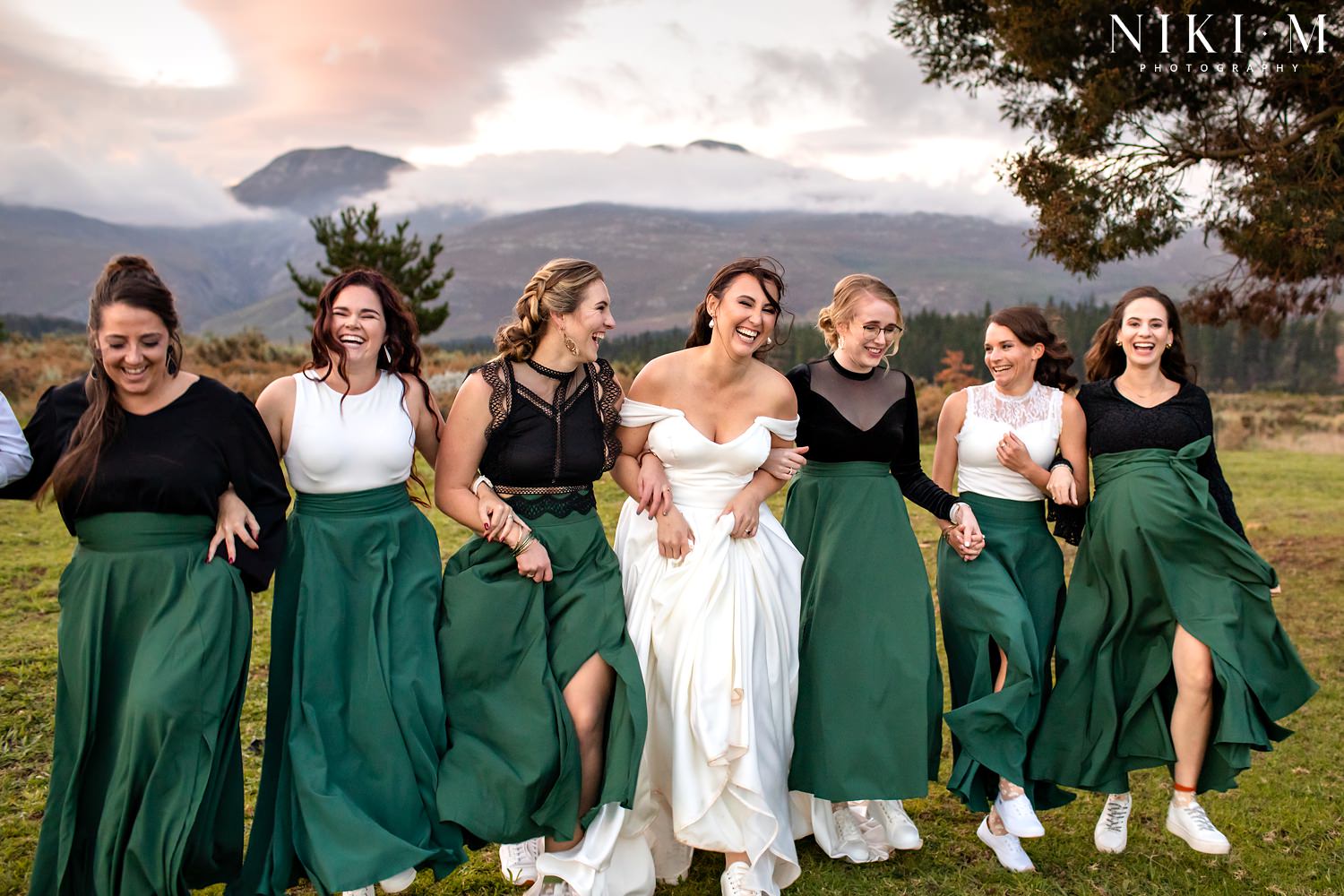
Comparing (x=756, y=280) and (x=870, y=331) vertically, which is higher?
(x=756, y=280)

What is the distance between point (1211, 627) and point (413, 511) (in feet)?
10.5

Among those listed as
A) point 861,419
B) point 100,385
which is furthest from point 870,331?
point 100,385

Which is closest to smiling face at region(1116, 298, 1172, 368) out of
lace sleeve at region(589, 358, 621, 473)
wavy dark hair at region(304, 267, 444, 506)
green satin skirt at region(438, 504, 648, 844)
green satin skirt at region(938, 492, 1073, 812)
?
green satin skirt at region(938, 492, 1073, 812)

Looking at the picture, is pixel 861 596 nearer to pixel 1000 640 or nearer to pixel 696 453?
pixel 1000 640

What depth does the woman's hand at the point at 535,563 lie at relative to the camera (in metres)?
3.76

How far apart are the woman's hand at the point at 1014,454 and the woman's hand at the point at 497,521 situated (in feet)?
6.89

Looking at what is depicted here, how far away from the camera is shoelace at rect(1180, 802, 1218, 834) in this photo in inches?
162

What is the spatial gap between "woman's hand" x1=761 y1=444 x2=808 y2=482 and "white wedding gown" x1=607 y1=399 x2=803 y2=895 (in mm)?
56

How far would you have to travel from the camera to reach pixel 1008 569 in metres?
4.48

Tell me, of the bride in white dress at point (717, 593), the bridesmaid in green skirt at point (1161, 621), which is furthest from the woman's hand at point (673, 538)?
the bridesmaid in green skirt at point (1161, 621)

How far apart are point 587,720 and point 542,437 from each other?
1.06 m

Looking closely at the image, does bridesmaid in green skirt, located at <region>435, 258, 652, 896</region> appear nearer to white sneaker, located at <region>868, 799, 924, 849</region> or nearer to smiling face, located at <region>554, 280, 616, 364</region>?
smiling face, located at <region>554, 280, 616, 364</region>

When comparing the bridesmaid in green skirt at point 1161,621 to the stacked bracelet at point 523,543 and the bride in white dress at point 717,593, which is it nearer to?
the bride in white dress at point 717,593

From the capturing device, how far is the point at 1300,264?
8.91m
